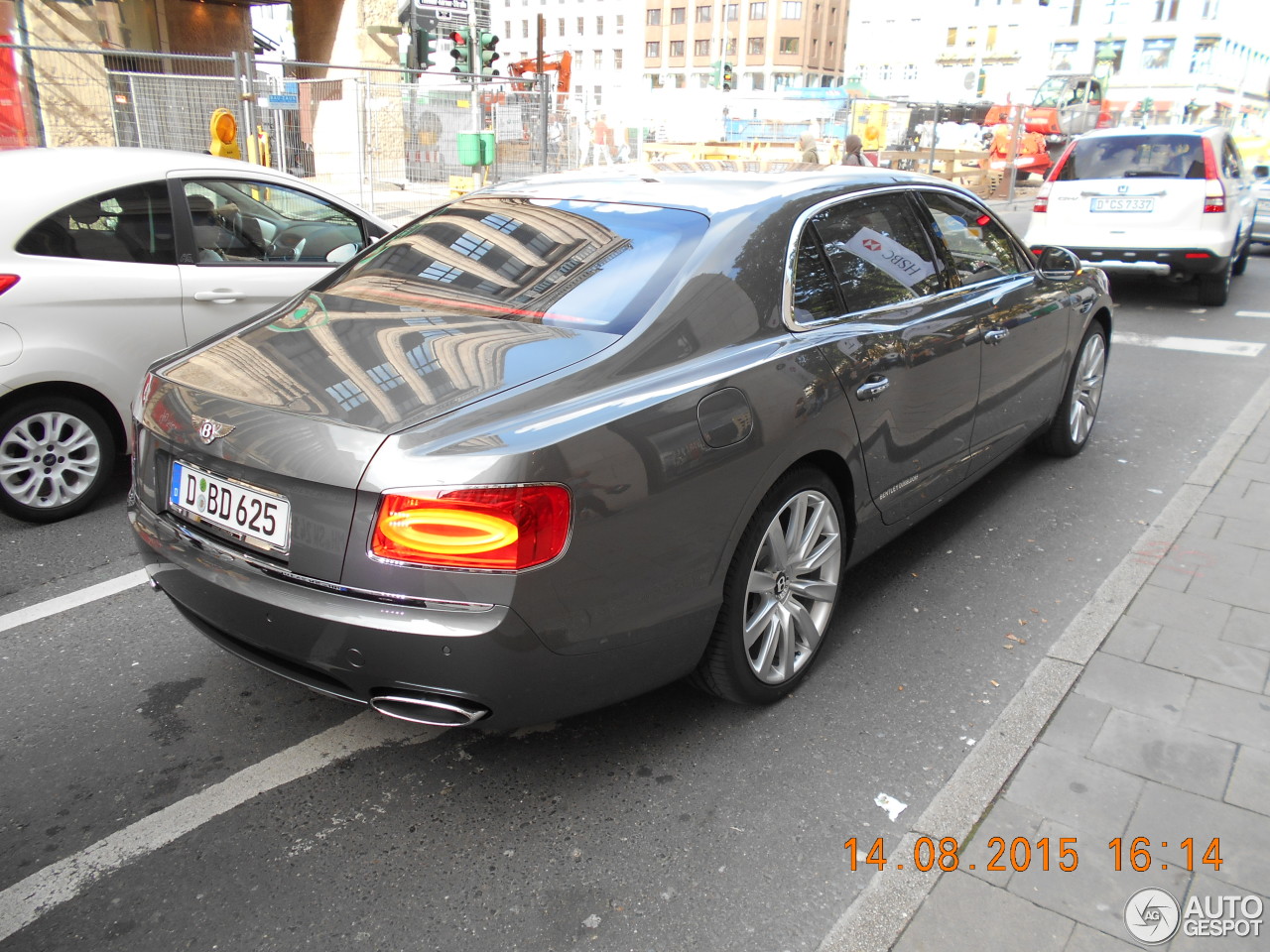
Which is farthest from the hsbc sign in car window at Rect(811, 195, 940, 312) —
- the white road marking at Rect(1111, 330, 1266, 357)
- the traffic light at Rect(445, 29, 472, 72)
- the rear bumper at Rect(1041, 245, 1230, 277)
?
the traffic light at Rect(445, 29, 472, 72)

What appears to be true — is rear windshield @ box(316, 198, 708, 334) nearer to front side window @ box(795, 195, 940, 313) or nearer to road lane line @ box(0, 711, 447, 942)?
front side window @ box(795, 195, 940, 313)

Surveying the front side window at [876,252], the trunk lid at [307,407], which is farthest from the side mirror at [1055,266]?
the trunk lid at [307,407]

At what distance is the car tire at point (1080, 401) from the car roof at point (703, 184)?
1944mm

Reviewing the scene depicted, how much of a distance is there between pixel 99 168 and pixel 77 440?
130cm

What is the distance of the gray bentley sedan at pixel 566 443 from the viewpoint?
231 centimetres

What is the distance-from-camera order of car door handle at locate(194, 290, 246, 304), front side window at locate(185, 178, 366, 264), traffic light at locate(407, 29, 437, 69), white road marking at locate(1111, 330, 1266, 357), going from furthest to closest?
traffic light at locate(407, 29, 437, 69)
white road marking at locate(1111, 330, 1266, 357)
front side window at locate(185, 178, 366, 264)
car door handle at locate(194, 290, 246, 304)

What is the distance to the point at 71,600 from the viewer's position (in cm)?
388

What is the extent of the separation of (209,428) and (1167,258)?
32.8 feet

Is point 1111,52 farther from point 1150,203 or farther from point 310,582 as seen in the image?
point 310,582

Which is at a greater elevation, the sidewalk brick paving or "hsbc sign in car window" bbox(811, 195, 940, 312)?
"hsbc sign in car window" bbox(811, 195, 940, 312)

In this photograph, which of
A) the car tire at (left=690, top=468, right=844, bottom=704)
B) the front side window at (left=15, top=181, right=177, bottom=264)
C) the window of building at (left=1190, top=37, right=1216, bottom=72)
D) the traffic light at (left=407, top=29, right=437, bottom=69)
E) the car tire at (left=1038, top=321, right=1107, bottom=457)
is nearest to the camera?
the car tire at (left=690, top=468, right=844, bottom=704)

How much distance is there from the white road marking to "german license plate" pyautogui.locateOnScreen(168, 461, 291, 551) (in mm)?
7979

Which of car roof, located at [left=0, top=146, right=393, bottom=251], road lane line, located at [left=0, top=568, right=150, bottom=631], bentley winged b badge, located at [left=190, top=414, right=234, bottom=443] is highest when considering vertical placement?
car roof, located at [left=0, top=146, right=393, bottom=251]

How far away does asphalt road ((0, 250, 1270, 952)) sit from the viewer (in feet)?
7.59
